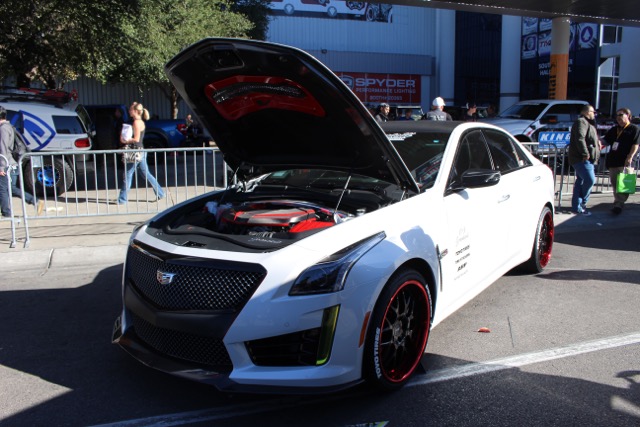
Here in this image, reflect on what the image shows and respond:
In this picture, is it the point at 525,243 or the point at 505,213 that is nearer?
the point at 505,213

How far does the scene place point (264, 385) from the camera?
308cm

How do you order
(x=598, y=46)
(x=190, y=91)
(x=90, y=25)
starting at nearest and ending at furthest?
(x=190, y=91)
(x=90, y=25)
(x=598, y=46)

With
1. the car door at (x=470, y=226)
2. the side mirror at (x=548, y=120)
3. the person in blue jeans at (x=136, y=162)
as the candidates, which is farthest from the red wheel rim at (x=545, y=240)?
the side mirror at (x=548, y=120)

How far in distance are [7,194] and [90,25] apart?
21.2ft

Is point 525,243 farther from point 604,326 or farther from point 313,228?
point 313,228

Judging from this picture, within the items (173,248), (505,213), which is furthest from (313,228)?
(505,213)

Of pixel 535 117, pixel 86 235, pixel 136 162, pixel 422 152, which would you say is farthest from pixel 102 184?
pixel 535 117

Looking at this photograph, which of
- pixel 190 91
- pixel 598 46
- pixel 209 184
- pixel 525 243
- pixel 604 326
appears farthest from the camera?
pixel 598 46

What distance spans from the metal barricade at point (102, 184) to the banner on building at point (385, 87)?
94.0 ft

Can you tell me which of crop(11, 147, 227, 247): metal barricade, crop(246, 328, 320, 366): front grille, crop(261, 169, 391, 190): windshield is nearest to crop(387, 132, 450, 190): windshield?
crop(261, 169, 391, 190): windshield

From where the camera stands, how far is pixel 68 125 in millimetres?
12305

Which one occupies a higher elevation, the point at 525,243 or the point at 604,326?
the point at 525,243

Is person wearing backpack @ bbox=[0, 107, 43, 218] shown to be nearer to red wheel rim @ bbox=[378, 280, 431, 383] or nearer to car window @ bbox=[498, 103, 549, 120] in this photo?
red wheel rim @ bbox=[378, 280, 431, 383]

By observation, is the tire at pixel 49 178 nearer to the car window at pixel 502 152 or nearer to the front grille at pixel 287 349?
the car window at pixel 502 152
